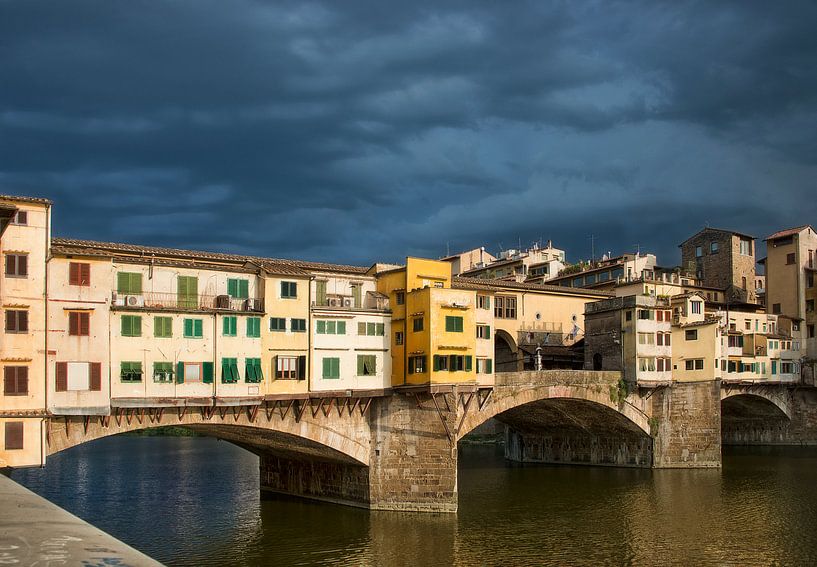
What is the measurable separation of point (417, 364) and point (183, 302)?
15.2 metres

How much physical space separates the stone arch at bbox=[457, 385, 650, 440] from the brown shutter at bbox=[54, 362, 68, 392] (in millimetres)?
25164

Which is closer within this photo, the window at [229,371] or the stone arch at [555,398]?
the window at [229,371]

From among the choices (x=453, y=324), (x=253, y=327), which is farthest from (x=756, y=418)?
(x=253, y=327)

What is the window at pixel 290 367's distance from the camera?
46.8 metres

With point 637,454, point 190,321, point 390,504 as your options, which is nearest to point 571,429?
point 637,454

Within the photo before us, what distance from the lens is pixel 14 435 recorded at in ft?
121

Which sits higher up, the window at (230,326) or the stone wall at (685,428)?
the window at (230,326)

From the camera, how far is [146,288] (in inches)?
1697

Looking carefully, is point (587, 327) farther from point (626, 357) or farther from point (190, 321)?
point (190, 321)

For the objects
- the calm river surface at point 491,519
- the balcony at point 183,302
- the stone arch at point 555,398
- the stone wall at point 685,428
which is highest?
the balcony at point 183,302

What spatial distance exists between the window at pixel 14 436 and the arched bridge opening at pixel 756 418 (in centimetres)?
7496

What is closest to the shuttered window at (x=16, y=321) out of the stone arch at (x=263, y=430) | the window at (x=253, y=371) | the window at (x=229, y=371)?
the stone arch at (x=263, y=430)

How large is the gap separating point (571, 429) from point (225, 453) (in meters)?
39.8

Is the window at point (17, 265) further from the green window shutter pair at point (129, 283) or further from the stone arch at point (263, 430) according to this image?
the stone arch at point (263, 430)
